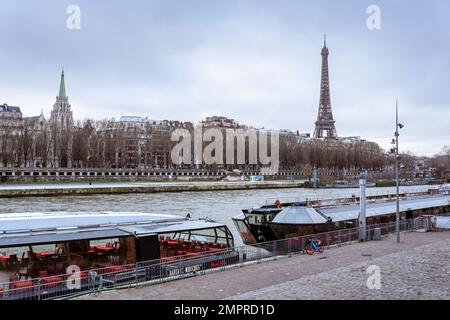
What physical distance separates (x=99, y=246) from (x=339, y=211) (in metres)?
15.2

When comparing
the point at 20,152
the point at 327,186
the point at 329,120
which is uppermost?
the point at 329,120

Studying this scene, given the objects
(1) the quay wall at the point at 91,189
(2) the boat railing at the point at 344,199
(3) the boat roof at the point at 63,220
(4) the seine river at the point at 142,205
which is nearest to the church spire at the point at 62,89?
(1) the quay wall at the point at 91,189

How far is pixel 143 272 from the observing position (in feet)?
38.1

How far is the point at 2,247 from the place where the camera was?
34.8ft

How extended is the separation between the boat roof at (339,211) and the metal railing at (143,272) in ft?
11.1

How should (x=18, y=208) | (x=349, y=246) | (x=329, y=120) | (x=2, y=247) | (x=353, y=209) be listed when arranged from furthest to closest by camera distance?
(x=329, y=120)
(x=18, y=208)
(x=353, y=209)
(x=349, y=246)
(x=2, y=247)

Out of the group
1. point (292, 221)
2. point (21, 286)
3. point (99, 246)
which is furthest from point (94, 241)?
point (292, 221)

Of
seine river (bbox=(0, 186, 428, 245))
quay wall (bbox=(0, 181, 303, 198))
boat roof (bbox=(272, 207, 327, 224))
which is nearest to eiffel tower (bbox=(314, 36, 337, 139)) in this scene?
quay wall (bbox=(0, 181, 303, 198))

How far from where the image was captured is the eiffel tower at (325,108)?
559 ft

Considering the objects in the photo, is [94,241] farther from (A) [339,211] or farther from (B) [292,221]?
(A) [339,211]

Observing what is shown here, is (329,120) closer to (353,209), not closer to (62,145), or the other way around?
(62,145)
